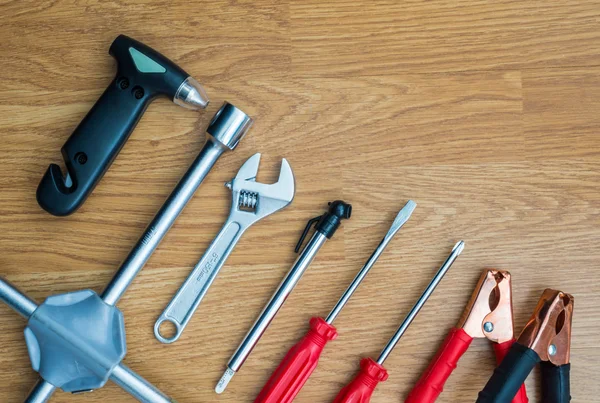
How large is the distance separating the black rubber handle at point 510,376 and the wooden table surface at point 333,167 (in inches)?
2.5

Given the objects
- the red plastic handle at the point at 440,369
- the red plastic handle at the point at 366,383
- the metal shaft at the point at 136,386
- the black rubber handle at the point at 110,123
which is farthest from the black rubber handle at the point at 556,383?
the black rubber handle at the point at 110,123

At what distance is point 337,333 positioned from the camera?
2.90 ft

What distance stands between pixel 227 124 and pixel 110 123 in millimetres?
162

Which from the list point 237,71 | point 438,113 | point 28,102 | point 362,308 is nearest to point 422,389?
point 362,308

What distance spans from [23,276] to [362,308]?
1.59 feet

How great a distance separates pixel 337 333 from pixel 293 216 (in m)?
0.18

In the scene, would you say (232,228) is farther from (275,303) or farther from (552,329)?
(552,329)

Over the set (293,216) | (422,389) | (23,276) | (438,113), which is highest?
(438,113)

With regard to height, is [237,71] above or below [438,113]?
below

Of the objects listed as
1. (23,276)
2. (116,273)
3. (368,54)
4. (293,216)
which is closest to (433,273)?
(293,216)

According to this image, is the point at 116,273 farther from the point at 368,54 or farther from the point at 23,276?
the point at 368,54

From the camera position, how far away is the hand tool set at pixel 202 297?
0.82m

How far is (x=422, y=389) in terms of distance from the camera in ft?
2.79

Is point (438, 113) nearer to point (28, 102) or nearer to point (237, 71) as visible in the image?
point (237, 71)
